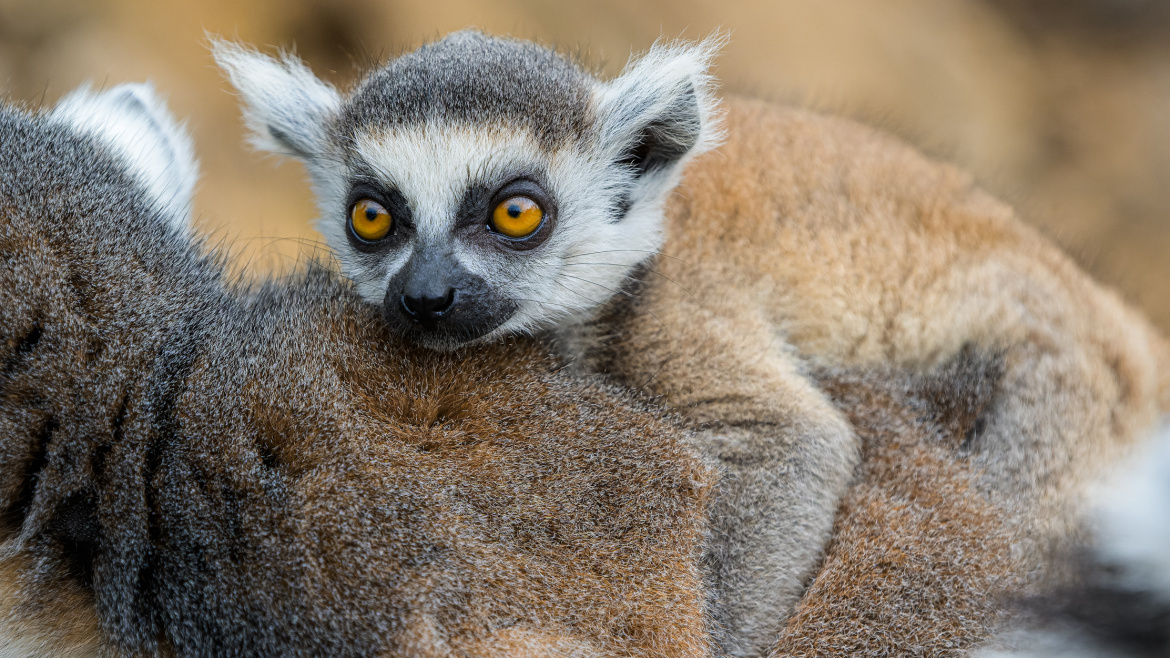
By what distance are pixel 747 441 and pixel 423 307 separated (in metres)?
1.06

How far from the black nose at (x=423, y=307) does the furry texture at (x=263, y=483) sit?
0.52 ft

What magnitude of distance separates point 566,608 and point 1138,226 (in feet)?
23.9

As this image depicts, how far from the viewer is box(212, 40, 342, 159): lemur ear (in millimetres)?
3117

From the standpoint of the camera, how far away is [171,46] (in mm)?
5898

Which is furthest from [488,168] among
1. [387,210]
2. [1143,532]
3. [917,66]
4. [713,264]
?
[917,66]

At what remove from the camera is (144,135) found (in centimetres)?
258

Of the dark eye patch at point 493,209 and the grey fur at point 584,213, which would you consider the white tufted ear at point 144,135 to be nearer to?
the grey fur at point 584,213

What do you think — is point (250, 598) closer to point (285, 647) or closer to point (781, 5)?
point (285, 647)

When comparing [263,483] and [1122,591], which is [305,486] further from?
[1122,591]

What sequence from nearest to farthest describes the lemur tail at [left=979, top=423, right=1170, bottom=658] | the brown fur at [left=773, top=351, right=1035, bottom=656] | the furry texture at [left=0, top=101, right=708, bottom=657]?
the lemur tail at [left=979, top=423, right=1170, bottom=658] < the furry texture at [left=0, top=101, right=708, bottom=657] < the brown fur at [left=773, top=351, right=1035, bottom=656]

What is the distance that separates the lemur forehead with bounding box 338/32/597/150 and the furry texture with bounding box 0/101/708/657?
834 millimetres

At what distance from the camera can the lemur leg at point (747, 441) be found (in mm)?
2396

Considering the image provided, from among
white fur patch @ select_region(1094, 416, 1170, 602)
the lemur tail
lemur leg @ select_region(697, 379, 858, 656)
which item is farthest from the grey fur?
white fur patch @ select_region(1094, 416, 1170, 602)

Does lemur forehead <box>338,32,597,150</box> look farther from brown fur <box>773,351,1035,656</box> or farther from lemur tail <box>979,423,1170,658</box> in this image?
lemur tail <box>979,423,1170,658</box>
